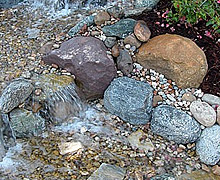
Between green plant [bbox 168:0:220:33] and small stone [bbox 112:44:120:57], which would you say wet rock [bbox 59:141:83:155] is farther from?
green plant [bbox 168:0:220:33]

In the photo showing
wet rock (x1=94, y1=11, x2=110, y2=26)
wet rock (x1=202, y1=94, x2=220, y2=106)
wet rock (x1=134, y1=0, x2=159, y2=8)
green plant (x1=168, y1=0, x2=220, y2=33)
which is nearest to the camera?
wet rock (x1=202, y1=94, x2=220, y2=106)

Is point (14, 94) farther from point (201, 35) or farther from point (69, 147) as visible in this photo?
point (201, 35)

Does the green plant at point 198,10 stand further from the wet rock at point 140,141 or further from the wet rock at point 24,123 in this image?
the wet rock at point 24,123

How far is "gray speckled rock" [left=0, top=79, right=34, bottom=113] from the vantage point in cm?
283

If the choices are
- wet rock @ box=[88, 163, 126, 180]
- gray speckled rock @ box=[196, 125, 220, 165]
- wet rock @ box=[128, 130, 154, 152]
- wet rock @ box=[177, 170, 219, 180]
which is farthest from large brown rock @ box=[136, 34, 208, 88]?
wet rock @ box=[88, 163, 126, 180]

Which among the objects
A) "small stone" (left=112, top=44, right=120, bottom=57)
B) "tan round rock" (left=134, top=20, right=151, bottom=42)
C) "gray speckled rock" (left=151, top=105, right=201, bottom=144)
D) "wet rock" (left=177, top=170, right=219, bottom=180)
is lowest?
"wet rock" (left=177, top=170, right=219, bottom=180)

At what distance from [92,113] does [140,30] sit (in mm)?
973

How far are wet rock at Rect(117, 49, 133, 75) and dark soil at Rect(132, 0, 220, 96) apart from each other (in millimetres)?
416

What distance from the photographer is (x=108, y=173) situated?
2.57 meters

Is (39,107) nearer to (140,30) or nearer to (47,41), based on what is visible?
(47,41)

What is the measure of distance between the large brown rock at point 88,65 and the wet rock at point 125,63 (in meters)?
0.10

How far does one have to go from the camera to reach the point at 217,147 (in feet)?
9.20

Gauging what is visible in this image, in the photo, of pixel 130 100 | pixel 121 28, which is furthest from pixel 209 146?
pixel 121 28

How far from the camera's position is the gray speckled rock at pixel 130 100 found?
299 cm
